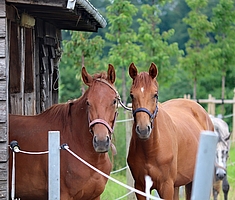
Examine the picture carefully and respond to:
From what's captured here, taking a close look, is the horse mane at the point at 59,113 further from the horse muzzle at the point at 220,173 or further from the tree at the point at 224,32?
the tree at the point at 224,32

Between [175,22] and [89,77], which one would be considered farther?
[175,22]

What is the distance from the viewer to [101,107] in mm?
5094

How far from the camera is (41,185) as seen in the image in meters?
5.48

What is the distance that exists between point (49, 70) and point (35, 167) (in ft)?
11.2

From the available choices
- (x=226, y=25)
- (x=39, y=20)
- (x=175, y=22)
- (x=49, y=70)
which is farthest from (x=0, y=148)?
(x=175, y=22)

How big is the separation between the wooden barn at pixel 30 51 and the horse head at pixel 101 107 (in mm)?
751

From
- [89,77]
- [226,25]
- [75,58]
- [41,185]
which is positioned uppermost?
[226,25]

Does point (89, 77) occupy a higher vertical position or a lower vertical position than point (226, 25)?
lower

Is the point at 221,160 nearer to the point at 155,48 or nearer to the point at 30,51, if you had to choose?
the point at 30,51

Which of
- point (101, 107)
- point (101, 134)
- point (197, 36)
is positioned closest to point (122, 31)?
point (197, 36)

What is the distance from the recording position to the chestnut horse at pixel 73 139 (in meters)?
5.18

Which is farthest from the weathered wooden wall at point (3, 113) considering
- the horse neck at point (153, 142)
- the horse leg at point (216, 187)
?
the horse leg at point (216, 187)

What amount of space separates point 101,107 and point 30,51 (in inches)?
101

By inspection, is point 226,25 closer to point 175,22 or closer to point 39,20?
point 39,20
